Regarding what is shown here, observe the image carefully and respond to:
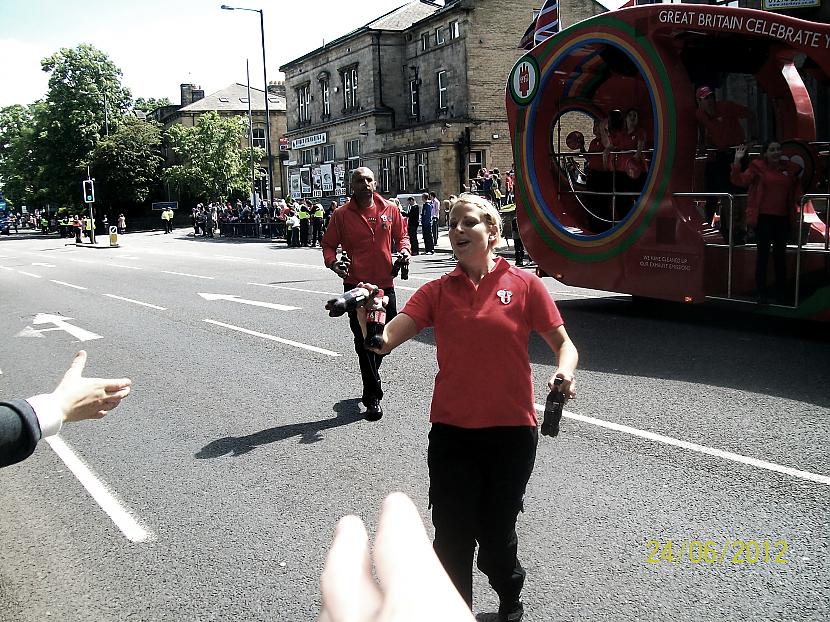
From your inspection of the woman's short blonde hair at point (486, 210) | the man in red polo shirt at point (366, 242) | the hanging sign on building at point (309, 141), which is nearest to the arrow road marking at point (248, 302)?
the man in red polo shirt at point (366, 242)

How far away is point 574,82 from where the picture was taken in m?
12.6

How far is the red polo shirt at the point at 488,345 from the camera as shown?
11.5 feet

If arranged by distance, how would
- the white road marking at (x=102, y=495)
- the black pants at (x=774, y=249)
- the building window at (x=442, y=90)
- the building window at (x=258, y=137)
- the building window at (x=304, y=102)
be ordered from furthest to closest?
the building window at (x=258, y=137) → the building window at (x=304, y=102) → the building window at (x=442, y=90) → the black pants at (x=774, y=249) → the white road marking at (x=102, y=495)

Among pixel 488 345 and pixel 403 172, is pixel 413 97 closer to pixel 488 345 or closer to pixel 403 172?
pixel 403 172

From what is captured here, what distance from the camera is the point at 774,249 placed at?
32.3ft

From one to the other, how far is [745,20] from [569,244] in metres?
3.70

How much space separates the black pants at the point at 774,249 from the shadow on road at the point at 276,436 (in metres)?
5.33

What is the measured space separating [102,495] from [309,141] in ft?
185

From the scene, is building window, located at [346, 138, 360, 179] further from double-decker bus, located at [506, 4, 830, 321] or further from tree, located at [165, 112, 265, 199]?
double-decker bus, located at [506, 4, 830, 321]

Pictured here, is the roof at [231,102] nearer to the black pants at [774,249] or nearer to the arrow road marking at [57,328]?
the arrow road marking at [57,328]

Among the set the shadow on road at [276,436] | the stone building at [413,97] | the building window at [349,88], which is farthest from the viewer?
the building window at [349,88]

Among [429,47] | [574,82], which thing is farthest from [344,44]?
[574,82]

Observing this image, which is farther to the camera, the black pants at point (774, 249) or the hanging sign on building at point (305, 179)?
the hanging sign on building at point (305, 179)

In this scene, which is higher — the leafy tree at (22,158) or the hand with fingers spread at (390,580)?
the leafy tree at (22,158)
